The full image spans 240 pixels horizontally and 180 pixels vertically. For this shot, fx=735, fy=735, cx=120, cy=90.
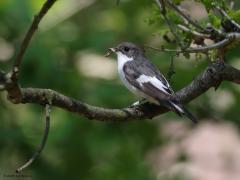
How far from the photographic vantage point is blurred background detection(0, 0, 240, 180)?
7324 millimetres

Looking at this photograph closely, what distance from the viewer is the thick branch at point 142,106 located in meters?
3.55

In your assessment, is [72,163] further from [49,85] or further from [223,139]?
[223,139]

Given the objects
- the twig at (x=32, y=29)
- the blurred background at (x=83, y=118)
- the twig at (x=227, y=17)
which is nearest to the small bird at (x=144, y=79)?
the blurred background at (x=83, y=118)

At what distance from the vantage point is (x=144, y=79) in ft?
19.7

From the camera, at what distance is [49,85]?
7500 mm

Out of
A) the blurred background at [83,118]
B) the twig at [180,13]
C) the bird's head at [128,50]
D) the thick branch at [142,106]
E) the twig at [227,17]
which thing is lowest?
the blurred background at [83,118]

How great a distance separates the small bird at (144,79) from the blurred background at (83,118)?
45cm

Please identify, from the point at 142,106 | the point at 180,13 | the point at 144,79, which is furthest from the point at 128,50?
the point at 180,13

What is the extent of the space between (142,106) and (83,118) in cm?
314

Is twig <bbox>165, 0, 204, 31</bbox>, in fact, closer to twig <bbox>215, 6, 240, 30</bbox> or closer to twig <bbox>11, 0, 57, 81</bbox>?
twig <bbox>215, 6, 240, 30</bbox>

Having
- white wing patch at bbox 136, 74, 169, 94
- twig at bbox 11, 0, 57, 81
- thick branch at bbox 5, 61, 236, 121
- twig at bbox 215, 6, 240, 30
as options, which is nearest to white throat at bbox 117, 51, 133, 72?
white wing patch at bbox 136, 74, 169, 94

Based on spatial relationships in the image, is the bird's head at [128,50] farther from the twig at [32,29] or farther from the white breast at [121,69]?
the twig at [32,29]

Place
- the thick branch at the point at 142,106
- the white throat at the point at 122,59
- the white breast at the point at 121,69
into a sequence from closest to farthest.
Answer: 1. the thick branch at the point at 142,106
2. the white breast at the point at 121,69
3. the white throat at the point at 122,59

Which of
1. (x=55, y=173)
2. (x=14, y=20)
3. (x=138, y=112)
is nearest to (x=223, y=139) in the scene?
(x=55, y=173)
